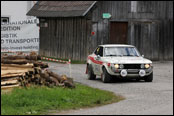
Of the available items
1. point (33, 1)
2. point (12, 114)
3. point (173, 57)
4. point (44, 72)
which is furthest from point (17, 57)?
point (33, 1)

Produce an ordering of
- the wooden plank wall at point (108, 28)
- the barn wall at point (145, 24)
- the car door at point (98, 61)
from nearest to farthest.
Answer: the car door at point (98, 61) < the wooden plank wall at point (108, 28) < the barn wall at point (145, 24)

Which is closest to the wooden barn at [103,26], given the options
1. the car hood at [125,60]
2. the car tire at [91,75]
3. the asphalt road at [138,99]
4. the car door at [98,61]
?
the car tire at [91,75]

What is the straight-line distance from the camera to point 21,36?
30500mm

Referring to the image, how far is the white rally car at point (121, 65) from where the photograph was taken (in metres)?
19.5

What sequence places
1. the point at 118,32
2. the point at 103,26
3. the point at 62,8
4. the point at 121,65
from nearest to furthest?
1. the point at 121,65
2. the point at 103,26
3. the point at 118,32
4. the point at 62,8

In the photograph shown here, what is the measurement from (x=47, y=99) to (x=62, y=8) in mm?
21604

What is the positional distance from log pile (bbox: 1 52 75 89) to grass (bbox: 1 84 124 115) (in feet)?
1.34

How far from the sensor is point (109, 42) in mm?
34531

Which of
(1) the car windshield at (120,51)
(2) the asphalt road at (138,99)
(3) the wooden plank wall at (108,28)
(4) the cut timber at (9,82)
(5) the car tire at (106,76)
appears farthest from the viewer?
(3) the wooden plank wall at (108,28)

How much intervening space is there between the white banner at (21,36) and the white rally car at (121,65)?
8348 millimetres

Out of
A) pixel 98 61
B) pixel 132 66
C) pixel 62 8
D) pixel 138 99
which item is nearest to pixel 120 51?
pixel 98 61

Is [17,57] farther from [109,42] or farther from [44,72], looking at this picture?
[109,42]

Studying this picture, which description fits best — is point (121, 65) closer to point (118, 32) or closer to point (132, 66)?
point (132, 66)

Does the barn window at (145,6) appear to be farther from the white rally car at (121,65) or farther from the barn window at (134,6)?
the white rally car at (121,65)
